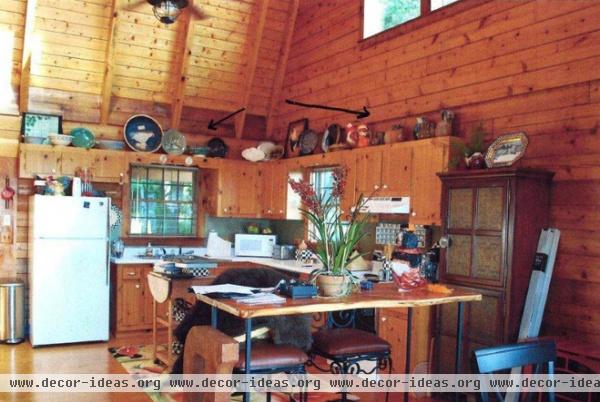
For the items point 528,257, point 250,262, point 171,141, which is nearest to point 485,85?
point 528,257

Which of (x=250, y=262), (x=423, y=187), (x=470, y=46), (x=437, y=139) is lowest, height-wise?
(x=250, y=262)

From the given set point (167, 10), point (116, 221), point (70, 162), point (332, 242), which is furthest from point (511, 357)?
point (116, 221)

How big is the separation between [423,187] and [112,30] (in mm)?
3929

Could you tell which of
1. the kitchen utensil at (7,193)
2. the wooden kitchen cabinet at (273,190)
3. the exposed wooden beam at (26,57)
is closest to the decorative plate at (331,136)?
the wooden kitchen cabinet at (273,190)

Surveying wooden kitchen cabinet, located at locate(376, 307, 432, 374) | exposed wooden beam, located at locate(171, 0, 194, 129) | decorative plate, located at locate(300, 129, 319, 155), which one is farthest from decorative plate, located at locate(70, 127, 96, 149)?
wooden kitchen cabinet, located at locate(376, 307, 432, 374)

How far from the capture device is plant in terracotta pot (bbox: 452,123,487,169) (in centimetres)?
409

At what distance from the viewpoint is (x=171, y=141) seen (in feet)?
22.2

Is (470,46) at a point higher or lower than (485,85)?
higher

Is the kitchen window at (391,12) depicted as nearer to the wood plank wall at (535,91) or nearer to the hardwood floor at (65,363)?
the wood plank wall at (535,91)

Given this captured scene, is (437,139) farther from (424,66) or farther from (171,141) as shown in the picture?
(171,141)

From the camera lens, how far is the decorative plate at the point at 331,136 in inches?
236

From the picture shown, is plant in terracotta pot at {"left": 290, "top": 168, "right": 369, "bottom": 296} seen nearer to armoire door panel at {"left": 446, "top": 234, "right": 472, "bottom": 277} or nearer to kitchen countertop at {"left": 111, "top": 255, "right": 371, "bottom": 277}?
armoire door panel at {"left": 446, "top": 234, "right": 472, "bottom": 277}

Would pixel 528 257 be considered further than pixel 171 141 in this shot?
No

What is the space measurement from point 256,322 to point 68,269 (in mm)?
3328
